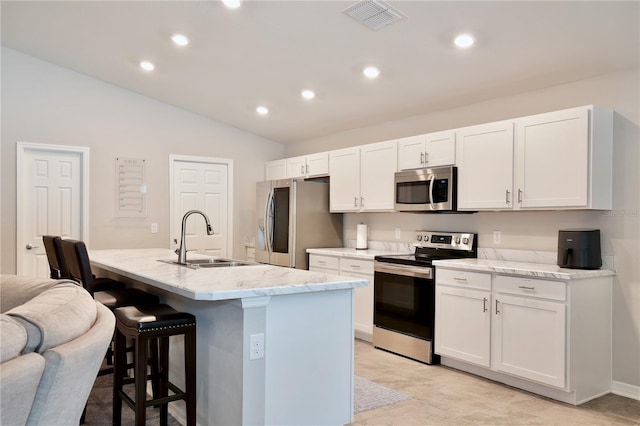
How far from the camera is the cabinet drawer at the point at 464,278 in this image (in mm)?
3596

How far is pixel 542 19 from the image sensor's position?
2898 mm

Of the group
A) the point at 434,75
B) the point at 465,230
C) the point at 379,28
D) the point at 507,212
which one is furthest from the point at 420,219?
the point at 379,28

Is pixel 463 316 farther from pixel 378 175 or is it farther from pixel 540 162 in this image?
pixel 378 175

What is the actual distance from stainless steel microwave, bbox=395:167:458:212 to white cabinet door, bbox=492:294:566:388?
3.28 ft

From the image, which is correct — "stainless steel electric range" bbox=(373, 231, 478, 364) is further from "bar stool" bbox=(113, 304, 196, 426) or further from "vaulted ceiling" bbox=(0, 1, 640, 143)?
"bar stool" bbox=(113, 304, 196, 426)

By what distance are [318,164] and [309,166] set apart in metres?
0.17

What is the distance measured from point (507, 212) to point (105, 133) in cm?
455

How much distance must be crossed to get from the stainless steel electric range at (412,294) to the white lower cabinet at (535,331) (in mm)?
230

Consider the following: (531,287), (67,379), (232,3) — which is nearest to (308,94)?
(232,3)

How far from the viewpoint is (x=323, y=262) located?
5.25 meters

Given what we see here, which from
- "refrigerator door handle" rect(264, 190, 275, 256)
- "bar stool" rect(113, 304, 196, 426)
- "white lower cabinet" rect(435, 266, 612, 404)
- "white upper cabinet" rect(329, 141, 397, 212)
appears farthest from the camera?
"refrigerator door handle" rect(264, 190, 275, 256)

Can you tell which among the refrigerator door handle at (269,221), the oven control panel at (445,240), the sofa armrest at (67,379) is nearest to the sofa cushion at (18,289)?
the sofa armrest at (67,379)

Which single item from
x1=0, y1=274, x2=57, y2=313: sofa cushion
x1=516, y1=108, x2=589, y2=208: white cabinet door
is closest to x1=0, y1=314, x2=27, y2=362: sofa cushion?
x1=0, y1=274, x2=57, y2=313: sofa cushion

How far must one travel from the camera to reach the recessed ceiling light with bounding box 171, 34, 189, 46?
3.98 metres
